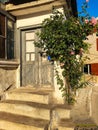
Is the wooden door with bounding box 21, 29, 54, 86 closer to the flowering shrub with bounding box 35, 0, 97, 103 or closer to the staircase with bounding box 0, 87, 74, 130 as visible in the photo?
the flowering shrub with bounding box 35, 0, 97, 103

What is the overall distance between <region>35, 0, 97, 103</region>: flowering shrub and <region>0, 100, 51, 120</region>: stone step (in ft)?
3.75

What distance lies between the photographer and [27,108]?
5.94 metres

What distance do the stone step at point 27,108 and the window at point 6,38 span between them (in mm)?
1807

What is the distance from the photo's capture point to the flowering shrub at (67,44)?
264 inches

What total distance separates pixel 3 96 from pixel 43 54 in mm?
2096

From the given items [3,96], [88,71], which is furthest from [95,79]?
[3,96]

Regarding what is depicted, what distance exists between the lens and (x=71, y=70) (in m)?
6.85

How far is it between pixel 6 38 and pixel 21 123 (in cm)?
341

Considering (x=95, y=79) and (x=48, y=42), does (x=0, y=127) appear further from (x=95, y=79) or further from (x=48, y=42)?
(x=95, y=79)

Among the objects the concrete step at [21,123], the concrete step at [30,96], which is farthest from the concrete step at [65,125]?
the concrete step at [30,96]

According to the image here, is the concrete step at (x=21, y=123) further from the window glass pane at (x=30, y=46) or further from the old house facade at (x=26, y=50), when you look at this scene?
the window glass pane at (x=30, y=46)

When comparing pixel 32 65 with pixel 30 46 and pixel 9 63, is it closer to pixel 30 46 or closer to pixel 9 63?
pixel 30 46

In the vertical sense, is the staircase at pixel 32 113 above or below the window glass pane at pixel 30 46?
below

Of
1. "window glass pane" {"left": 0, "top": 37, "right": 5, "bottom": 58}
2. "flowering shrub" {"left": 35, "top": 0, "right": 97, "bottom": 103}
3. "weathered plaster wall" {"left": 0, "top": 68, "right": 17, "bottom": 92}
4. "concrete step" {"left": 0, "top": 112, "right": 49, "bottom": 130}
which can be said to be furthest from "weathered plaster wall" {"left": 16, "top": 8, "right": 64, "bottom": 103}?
"concrete step" {"left": 0, "top": 112, "right": 49, "bottom": 130}
